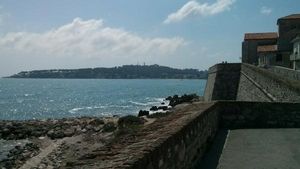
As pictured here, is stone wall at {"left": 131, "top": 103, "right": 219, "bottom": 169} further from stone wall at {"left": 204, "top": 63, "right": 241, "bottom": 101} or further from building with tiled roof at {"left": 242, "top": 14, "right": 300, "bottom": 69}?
building with tiled roof at {"left": 242, "top": 14, "right": 300, "bottom": 69}

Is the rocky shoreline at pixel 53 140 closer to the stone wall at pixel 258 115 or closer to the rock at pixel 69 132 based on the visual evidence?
the rock at pixel 69 132

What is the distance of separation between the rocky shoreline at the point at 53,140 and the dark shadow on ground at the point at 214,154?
544 inches

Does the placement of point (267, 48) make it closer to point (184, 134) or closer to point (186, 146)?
point (186, 146)

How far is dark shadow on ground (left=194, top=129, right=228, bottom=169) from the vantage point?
7705mm

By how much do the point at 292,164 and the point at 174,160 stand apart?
290 centimetres

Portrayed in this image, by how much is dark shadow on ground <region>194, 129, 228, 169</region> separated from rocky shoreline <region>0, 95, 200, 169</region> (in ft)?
45.3

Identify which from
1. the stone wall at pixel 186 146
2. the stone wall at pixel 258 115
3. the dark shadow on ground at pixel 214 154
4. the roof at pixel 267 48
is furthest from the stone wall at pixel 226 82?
the stone wall at pixel 186 146

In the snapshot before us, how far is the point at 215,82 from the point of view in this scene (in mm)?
38781

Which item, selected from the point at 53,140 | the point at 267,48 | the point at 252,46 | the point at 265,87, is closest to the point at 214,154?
the point at 265,87

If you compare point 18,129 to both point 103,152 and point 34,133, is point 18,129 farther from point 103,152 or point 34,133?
point 103,152

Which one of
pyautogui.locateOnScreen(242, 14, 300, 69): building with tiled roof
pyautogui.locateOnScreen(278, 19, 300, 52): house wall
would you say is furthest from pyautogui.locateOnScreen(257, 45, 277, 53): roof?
pyautogui.locateOnScreen(278, 19, 300, 52): house wall

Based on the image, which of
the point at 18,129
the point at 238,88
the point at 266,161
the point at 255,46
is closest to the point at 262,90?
the point at 238,88

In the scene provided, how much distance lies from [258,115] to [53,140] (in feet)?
109

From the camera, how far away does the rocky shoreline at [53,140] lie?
31.3 meters
